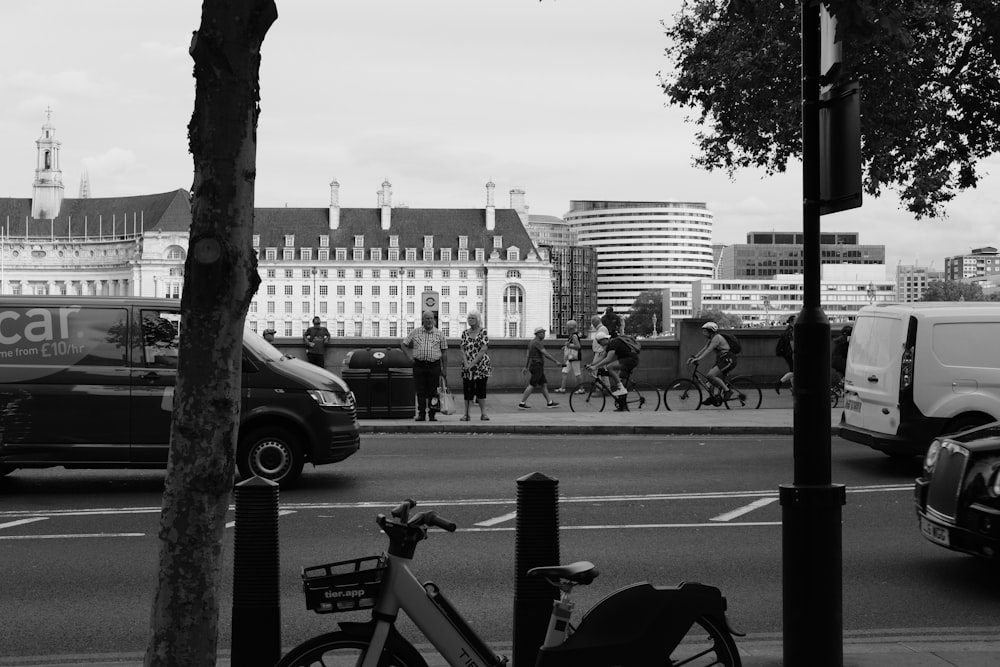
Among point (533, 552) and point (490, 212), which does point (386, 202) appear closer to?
point (490, 212)

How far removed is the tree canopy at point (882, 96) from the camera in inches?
877

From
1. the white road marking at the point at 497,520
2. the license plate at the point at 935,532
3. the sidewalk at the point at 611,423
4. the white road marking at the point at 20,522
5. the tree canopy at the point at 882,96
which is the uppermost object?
the tree canopy at the point at 882,96

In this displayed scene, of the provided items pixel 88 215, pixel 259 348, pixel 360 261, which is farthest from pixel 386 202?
pixel 259 348

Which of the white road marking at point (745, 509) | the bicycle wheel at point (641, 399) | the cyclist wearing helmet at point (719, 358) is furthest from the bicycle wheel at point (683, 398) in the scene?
the white road marking at point (745, 509)

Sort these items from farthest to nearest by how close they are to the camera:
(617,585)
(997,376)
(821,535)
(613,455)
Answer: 1. (613,455)
2. (997,376)
3. (617,585)
4. (821,535)

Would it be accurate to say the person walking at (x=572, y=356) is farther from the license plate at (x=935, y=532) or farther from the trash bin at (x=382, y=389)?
the license plate at (x=935, y=532)

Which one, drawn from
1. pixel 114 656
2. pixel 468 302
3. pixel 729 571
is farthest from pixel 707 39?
pixel 468 302

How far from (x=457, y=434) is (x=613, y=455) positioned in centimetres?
398

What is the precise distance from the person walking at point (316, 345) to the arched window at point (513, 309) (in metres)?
154

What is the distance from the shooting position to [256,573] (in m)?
4.89

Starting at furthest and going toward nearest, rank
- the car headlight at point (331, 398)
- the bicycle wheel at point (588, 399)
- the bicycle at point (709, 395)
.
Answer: the bicycle wheel at point (588, 399) < the bicycle at point (709, 395) < the car headlight at point (331, 398)

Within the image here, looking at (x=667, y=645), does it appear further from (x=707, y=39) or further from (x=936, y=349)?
(x=707, y=39)

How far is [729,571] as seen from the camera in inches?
322

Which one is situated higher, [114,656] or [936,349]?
[936,349]
